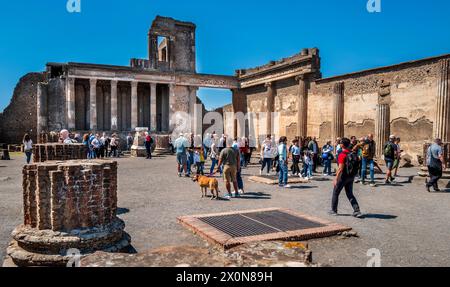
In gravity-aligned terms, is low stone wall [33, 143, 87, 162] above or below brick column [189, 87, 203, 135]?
below

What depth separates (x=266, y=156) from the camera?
43.9 feet

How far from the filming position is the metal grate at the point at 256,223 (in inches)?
232

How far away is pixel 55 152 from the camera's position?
286 inches

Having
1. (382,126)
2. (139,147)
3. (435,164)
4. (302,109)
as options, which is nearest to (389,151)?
(435,164)

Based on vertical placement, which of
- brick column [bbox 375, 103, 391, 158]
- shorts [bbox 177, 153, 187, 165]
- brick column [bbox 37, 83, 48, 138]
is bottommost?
shorts [bbox 177, 153, 187, 165]

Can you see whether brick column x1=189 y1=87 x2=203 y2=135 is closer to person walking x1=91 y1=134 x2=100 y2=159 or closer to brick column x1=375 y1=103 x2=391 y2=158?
person walking x1=91 y1=134 x2=100 y2=159

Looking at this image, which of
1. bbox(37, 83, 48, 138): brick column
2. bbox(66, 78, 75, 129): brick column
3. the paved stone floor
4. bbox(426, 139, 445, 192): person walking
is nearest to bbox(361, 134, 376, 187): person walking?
the paved stone floor

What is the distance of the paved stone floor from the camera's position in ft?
16.7

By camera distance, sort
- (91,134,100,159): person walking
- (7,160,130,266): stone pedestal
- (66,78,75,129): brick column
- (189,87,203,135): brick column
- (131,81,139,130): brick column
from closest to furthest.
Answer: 1. (7,160,130,266): stone pedestal
2. (91,134,100,159): person walking
3. (66,78,75,129): brick column
4. (131,81,139,130): brick column
5. (189,87,203,135): brick column

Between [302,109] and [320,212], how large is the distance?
17.3 m

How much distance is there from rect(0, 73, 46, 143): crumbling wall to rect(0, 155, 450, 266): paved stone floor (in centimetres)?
2626

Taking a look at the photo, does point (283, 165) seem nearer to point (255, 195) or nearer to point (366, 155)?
point (255, 195)

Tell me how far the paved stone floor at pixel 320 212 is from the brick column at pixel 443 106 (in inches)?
159
